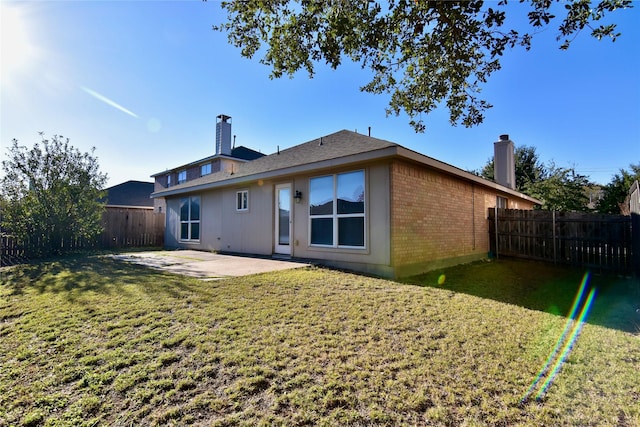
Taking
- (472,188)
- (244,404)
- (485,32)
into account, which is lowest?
(244,404)

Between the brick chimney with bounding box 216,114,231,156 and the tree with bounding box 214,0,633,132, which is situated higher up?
the brick chimney with bounding box 216,114,231,156

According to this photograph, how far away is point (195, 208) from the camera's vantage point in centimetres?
1277

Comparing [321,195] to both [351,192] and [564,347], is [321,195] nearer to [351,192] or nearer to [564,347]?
[351,192]

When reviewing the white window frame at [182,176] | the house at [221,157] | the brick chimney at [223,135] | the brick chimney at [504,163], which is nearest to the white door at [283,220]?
the brick chimney at [504,163]

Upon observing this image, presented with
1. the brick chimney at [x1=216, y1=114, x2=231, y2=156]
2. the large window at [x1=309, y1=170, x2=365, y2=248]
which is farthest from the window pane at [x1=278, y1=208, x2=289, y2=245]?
the brick chimney at [x1=216, y1=114, x2=231, y2=156]

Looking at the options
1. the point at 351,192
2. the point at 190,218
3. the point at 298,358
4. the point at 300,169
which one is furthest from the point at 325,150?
the point at 190,218

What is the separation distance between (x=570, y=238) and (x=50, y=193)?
52.2 ft

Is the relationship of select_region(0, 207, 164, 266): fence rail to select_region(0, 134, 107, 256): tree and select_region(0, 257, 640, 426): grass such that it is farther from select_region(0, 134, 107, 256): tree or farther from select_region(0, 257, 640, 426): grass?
select_region(0, 257, 640, 426): grass

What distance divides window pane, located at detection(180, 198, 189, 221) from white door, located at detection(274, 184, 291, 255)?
19.6 feet

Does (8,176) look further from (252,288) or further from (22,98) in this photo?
(252,288)

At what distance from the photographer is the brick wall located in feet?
22.0

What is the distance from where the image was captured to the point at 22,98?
767 centimetres

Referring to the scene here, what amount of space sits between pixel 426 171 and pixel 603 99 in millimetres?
8329

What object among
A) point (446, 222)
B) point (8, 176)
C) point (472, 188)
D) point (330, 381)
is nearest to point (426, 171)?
point (446, 222)
